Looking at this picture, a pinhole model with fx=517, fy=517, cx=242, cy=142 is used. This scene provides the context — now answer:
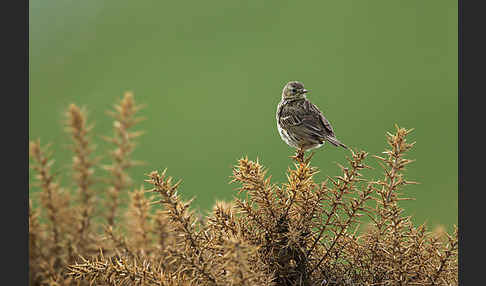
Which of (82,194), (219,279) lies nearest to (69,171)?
(82,194)

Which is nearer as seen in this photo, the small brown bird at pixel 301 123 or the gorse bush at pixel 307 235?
the gorse bush at pixel 307 235

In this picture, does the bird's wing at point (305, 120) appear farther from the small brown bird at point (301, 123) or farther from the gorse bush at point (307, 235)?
the gorse bush at point (307, 235)

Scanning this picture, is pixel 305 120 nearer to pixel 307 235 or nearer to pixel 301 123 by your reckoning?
pixel 301 123

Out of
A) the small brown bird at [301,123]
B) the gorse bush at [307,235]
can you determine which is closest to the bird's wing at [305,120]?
the small brown bird at [301,123]

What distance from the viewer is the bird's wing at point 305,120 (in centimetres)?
246

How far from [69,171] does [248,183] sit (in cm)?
93

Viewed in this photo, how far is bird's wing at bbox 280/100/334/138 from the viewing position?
8.07ft

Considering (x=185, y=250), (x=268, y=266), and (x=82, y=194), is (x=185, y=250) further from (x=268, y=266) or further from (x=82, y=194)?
(x=82, y=194)

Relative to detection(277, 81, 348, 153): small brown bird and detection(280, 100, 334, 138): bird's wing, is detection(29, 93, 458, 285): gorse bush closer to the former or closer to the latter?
detection(277, 81, 348, 153): small brown bird

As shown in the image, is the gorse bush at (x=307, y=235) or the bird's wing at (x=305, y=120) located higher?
the bird's wing at (x=305, y=120)

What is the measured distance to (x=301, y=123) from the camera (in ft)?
8.27

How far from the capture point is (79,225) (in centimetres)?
163

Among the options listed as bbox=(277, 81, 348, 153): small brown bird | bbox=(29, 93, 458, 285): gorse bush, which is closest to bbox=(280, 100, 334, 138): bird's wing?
bbox=(277, 81, 348, 153): small brown bird

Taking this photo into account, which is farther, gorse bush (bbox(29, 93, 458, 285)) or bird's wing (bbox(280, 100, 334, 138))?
bird's wing (bbox(280, 100, 334, 138))
